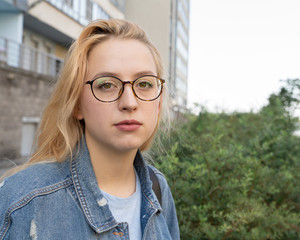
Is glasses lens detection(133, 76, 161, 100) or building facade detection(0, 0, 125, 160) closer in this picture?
glasses lens detection(133, 76, 161, 100)

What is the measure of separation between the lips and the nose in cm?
6

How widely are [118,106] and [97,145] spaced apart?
0.22 m

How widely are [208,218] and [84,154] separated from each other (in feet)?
4.92

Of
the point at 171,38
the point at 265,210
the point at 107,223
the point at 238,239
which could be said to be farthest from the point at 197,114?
the point at 171,38

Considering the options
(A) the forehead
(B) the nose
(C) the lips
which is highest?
(A) the forehead

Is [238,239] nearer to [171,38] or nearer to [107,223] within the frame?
[107,223]

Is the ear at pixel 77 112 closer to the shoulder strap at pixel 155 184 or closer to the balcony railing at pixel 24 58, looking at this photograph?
the shoulder strap at pixel 155 184

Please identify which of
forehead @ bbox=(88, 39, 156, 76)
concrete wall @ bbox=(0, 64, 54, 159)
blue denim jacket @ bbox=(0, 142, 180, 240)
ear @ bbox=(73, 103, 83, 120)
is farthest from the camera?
concrete wall @ bbox=(0, 64, 54, 159)

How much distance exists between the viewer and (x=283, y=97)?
549 centimetres

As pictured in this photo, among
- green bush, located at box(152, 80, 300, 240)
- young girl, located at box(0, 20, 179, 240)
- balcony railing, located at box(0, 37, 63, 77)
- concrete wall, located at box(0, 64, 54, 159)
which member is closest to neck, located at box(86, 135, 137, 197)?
young girl, located at box(0, 20, 179, 240)

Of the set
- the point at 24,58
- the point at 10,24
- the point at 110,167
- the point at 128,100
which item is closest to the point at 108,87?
the point at 128,100

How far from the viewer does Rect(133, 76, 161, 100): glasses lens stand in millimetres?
1521

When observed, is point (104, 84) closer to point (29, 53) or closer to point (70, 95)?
point (70, 95)

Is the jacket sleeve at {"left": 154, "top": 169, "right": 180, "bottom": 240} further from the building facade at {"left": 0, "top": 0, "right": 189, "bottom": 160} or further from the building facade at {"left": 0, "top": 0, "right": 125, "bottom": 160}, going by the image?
the building facade at {"left": 0, "top": 0, "right": 125, "bottom": 160}
